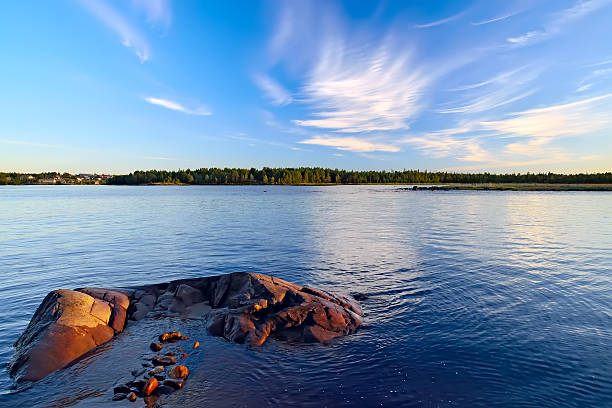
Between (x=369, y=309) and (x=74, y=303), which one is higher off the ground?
(x=74, y=303)

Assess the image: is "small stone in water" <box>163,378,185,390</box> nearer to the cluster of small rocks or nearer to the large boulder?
the cluster of small rocks

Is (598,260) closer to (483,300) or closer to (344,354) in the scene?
(483,300)

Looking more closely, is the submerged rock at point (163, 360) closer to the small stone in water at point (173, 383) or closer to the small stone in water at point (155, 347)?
the small stone in water at point (155, 347)

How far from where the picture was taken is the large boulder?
10.2 metres

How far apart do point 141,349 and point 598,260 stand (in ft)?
104

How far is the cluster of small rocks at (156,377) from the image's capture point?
8.73 meters

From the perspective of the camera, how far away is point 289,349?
11617 mm

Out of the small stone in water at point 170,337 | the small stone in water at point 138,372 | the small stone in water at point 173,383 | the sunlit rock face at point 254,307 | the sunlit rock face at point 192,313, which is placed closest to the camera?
the small stone in water at point 173,383

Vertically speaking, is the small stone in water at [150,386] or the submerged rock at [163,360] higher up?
the small stone in water at [150,386]

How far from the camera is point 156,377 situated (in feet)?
31.2

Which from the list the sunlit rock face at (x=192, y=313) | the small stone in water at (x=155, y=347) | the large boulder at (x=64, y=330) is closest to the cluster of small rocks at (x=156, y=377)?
the small stone in water at (x=155, y=347)

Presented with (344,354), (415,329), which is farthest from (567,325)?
(344,354)

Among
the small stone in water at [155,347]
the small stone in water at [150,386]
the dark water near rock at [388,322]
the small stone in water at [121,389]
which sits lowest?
the dark water near rock at [388,322]

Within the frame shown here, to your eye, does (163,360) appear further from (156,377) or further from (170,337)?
(170,337)
